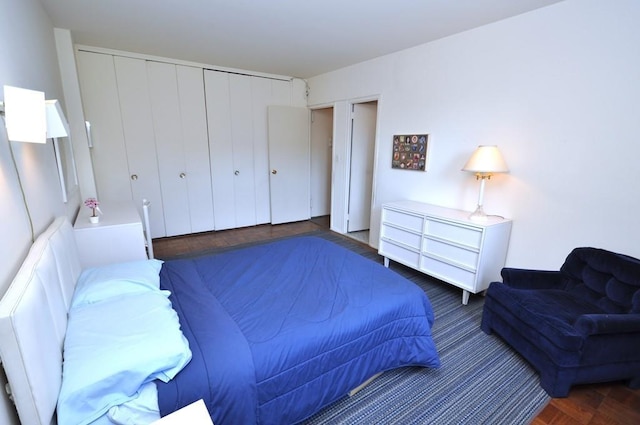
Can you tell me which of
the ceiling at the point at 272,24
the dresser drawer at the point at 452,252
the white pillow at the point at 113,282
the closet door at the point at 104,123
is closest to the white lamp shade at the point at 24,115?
the white pillow at the point at 113,282

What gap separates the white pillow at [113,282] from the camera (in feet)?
4.69

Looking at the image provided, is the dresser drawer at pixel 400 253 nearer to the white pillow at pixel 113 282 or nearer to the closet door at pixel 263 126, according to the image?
the white pillow at pixel 113 282

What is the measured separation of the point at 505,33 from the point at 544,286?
2.11m

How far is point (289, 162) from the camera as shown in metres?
5.07

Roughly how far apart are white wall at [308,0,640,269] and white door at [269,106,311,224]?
2.12 meters

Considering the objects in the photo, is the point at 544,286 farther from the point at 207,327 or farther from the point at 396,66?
the point at 396,66

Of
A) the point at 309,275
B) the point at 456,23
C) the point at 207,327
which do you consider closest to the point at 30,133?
the point at 207,327

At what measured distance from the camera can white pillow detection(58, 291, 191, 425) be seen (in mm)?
941

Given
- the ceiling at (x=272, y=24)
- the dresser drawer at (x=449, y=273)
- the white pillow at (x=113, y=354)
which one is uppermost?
the ceiling at (x=272, y=24)

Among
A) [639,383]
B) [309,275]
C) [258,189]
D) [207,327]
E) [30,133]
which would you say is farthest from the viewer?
[258,189]

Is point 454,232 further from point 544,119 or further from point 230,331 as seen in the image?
point 230,331

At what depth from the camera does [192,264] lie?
6.99 feet

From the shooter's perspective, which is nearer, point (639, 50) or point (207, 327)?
point (207, 327)

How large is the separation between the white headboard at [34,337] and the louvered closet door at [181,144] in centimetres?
315
